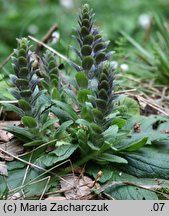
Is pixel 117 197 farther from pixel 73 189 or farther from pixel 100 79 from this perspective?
pixel 100 79

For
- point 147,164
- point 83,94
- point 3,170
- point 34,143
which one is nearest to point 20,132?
point 34,143

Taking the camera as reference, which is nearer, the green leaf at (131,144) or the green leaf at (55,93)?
the green leaf at (131,144)

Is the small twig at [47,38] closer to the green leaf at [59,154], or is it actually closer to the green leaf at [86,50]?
the green leaf at [86,50]

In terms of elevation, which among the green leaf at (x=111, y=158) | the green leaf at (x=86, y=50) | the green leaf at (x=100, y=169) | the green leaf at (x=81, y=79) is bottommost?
the green leaf at (x=100, y=169)

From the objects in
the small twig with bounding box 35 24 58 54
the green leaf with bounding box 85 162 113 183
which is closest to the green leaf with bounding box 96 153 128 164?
the green leaf with bounding box 85 162 113 183

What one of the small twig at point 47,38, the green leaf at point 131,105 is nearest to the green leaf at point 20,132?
the green leaf at point 131,105

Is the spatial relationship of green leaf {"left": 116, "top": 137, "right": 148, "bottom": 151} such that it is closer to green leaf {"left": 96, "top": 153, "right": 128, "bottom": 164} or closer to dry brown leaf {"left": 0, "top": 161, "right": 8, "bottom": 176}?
green leaf {"left": 96, "top": 153, "right": 128, "bottom": 164}
